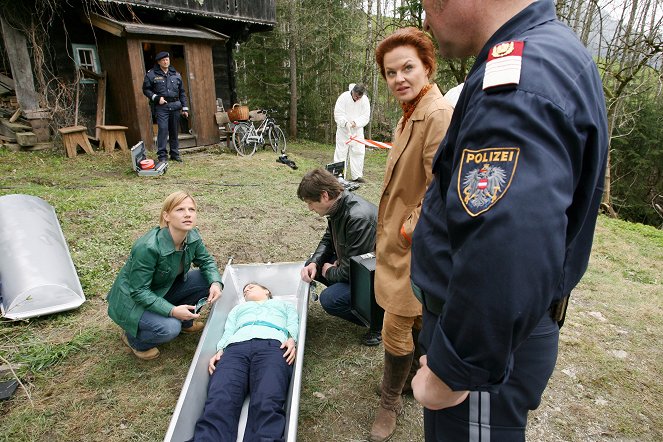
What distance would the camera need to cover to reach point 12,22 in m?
7.31

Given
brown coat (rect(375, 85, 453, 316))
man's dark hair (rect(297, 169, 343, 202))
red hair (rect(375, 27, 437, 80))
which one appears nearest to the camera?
brown coat (rect(375, 85, 453, 316))

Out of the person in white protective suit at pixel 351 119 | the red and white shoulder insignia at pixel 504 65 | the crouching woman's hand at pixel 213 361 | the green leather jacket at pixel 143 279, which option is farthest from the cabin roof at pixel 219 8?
the red and white shoulder insignia at pixel 504 65

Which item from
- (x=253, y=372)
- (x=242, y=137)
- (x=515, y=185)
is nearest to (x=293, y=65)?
(x=242, y=137)

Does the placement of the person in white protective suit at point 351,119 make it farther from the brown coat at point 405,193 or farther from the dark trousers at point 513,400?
the dark trousers at point 513,400

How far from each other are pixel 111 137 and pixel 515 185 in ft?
29.8

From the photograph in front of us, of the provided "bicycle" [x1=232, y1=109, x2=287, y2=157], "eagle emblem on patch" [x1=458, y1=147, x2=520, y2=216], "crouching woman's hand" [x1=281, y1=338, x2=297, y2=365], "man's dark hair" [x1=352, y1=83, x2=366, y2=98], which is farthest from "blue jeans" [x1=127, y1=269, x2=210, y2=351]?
"bicycle" [x1=232, y1=109, x2=287, y2=157]

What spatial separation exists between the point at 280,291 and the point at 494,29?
2.73 m

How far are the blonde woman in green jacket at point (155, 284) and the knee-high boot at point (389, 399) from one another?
4.20 ft

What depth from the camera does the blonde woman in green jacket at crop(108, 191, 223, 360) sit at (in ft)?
8.05

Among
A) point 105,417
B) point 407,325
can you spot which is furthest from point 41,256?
point 407,325

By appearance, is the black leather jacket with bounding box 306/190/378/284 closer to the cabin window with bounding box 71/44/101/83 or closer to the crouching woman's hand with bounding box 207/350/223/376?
the crouching woman's hand with bounding box 207/350/223/376

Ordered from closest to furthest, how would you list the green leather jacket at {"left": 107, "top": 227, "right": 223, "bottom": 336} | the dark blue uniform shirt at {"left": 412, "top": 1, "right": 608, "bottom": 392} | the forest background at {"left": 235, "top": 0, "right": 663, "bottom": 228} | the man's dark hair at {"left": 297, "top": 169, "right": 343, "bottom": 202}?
the dark blue uniform shirt at {"left": 412, "top": 1, "right": 608, "bottom": 392}, the green leather jacket at {"left": 107, "top": 227, "right": 223, "bottom": 336}, the man's dark hair at {"left": 297, "top": 169, "right": 343, "bottom": 202}, the forest background at {"left": 235, "top": 0, "right": 663, "bottom": 228}

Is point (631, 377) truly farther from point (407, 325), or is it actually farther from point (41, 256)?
point (41, 256)

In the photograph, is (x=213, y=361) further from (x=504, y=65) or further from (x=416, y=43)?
(x=504, y=65)
